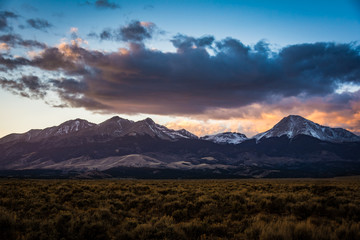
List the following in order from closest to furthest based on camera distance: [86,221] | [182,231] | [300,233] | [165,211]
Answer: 1. [300,233]
2. [182,231]
3. [86,221]
4. [165,211]

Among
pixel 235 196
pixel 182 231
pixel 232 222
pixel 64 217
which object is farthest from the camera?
pixel 235 196

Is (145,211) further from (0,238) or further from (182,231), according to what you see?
(0,238)

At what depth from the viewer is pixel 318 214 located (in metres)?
15.3

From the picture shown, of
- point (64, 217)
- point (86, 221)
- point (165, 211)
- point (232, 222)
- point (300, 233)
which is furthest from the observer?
point (165, 211)

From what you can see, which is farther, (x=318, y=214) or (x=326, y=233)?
(x=318, y=214)

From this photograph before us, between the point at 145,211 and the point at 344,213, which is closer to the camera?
the point at 344,213

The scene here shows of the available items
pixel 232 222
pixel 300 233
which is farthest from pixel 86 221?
pixel 300 233

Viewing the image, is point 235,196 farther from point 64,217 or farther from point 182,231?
point 64,217

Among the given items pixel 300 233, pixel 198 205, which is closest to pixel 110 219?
pixel 198 205

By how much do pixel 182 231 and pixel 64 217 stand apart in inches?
239

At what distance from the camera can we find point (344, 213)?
1500 centimetres

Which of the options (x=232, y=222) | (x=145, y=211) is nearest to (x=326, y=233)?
(x=232, y=222)

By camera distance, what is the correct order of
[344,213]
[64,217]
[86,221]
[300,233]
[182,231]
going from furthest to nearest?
1. [344,213]
2. [64,217]
3. [86,221]
4. [182,231]
5. [300,233]

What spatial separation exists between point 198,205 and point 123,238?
7945mm
